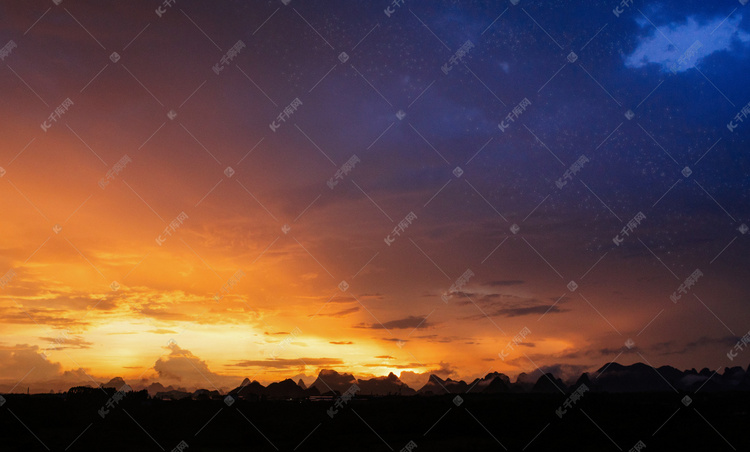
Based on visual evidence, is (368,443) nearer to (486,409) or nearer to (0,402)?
(486,409)

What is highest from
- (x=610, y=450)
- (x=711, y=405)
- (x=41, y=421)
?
(x=711, y=405)

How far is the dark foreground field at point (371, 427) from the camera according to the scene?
4228cm

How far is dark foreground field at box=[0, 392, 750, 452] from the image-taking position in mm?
42281

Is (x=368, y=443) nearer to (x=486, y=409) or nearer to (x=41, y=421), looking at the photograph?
(x=486, y=409)

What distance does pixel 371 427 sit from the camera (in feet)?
167

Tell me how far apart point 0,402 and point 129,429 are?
19442 millimetres

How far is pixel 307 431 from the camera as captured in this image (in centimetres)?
4862

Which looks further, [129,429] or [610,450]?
[129,429]

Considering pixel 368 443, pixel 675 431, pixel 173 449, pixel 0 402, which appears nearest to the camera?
pixel 173 449

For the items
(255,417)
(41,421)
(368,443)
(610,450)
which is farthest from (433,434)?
(41,421)

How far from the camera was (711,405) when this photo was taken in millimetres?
64500

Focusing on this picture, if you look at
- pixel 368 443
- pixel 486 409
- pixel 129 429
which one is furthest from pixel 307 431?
pixel 486 409

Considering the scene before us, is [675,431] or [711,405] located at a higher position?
[711,405]

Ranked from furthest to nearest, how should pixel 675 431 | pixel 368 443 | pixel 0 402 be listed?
pixel 0 402, pixel 675 431, pixel 368 443
